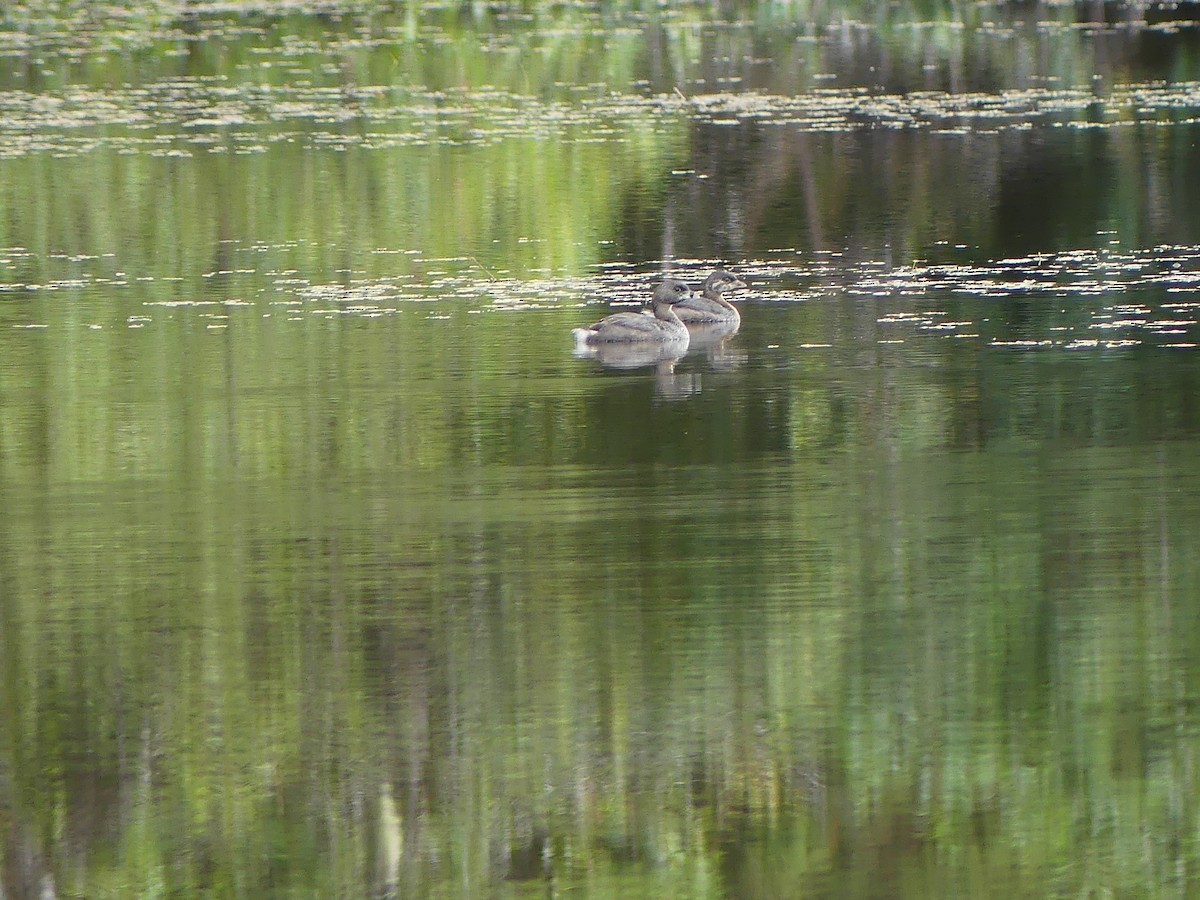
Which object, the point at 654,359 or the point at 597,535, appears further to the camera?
the point at 654,359

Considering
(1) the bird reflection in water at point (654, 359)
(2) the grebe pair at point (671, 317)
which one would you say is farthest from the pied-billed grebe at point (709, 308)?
(1) the bird reflection in water at point (654, 359)

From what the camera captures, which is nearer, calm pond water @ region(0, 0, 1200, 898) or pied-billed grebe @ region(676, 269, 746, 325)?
calm pond water @ region(0, 0, 1200, 898)

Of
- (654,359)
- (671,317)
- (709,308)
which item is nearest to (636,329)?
(654,359)

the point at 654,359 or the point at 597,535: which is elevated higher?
the point at 654,359

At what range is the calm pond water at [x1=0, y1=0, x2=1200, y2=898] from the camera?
673 centimetres

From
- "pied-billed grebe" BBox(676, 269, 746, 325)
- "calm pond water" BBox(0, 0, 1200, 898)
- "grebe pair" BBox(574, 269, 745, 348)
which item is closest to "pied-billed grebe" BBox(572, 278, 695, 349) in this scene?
"grebe pair" BBox(574, 269, 745, 348)

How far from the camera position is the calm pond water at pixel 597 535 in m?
6.73

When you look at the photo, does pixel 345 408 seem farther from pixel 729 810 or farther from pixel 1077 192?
pixel 1077 192

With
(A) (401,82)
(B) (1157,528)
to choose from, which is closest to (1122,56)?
(A) (401,82)

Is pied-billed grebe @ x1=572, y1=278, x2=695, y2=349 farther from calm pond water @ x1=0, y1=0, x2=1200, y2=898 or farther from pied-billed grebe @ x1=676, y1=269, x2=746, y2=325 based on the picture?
calm pond water @ x1=0, y1=0, x2=1200, y2=898

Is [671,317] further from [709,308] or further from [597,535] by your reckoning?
[597,535]

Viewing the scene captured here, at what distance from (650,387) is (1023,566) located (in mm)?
4160

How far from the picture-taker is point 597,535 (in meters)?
9.26

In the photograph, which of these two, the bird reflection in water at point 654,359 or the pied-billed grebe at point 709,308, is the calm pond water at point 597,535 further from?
the pied-billed grebe at point 709,308
